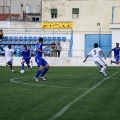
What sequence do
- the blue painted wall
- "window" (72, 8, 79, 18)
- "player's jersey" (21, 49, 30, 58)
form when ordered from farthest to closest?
"window" (72, 8, 79, 18) → the blue painted wall → "player's jersey" (21, 49, 30, 58)

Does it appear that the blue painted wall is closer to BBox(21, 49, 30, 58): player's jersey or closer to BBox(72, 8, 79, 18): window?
BBox(72, 8, 79, 18): window

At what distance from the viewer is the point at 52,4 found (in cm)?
6756

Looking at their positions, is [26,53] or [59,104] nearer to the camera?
[59,104]

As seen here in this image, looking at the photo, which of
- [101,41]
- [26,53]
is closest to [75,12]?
[101,41]

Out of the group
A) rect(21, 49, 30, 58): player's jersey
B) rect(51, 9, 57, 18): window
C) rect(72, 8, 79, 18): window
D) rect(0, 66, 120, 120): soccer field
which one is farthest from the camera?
rect(51, 9, 57, 18): window

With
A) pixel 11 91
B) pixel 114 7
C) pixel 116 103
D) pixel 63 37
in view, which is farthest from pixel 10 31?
pixel 116 103

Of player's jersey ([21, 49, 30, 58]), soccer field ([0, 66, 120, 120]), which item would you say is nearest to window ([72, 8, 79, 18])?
player's jersey ([21, 49, 30, 58])

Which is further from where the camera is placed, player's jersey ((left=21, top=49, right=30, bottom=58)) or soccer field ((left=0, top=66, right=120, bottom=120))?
player's jersey ((left=21, top=49, right=30, bottom=58))

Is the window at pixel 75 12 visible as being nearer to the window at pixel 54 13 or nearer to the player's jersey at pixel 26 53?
the window at pixel 54 13

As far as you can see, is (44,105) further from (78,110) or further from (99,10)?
(99,10)

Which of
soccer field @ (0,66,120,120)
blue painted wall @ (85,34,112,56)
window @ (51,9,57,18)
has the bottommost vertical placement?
blue painted wall @ (85,34,112,56)

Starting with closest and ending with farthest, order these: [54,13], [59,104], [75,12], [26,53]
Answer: [59,104]
[26,53]
[75,12]
[54,13]

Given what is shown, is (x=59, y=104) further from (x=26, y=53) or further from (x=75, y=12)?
(x=75, y=12)

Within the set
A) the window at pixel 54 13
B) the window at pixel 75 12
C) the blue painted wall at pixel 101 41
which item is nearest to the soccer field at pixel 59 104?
the blue painted wall at pixel 101 41
